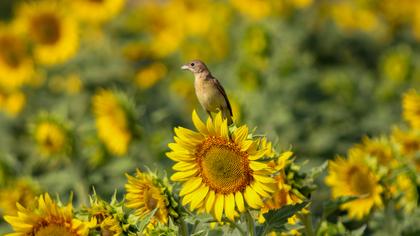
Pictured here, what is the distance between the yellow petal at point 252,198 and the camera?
9.29ft

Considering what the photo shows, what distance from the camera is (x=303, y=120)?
293 inches

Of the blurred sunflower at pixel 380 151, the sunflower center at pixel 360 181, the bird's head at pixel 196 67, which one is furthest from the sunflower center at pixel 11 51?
the sunflower center at pixel 360 181

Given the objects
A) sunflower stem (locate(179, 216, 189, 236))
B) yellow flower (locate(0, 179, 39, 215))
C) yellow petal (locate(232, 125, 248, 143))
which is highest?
yellow flower (locate(0, 179, 39, 215))

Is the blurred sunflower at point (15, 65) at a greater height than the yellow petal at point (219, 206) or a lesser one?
greater

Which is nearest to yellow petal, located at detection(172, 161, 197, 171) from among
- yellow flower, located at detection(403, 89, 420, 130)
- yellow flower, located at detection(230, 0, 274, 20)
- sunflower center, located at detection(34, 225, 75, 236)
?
sunflower center, located at detection(34, 225, 75, 236)

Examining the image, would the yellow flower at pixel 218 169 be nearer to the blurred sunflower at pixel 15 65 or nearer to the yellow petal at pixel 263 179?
the yellow petal at pixel 263 179

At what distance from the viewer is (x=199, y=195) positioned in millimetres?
2891

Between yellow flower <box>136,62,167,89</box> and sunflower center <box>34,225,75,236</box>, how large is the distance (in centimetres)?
569

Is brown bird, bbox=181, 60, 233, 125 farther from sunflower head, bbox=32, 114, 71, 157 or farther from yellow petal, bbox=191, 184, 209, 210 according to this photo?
sunflower head, bbox=32, 114, 71, 157

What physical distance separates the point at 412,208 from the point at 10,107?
197 inches

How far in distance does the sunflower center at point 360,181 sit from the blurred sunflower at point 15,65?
4.71 metres

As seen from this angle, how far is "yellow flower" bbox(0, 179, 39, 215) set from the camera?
460 cm

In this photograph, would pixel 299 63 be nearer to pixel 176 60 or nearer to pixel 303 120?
pixel 303 120

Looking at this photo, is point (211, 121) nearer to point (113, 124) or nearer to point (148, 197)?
point (148, 197)
